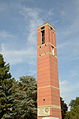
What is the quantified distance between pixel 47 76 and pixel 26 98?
33.5 feet

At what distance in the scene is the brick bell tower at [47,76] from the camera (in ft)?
85.1

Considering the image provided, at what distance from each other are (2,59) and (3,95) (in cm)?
577

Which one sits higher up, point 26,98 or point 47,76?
point 47,76

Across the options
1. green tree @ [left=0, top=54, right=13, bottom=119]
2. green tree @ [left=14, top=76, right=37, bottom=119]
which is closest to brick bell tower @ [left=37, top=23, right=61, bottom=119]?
green tree @ [left=0, top=54, right=13, bottom=119]

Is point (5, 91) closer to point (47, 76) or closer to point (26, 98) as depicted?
point (47, 76)

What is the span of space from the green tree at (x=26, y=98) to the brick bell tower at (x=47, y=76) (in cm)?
575

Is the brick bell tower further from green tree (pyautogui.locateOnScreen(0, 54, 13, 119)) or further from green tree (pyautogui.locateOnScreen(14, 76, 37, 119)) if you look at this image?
green tree (pyautogui.locateOnScreen(14, 76, 37, 119))

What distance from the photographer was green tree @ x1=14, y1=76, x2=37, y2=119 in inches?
1304

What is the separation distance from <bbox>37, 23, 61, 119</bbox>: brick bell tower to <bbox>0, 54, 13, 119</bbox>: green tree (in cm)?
464

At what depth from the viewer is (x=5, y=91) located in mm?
25531

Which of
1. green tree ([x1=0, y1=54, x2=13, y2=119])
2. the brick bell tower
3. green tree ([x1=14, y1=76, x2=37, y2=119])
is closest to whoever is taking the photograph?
green tree ([x1=0, y1=54, x2=13, y2=119])

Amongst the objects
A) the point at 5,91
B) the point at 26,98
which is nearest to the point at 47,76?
the point at 5,91

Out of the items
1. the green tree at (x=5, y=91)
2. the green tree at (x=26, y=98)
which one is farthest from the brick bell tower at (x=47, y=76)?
the green tree at (x=26, y=98)

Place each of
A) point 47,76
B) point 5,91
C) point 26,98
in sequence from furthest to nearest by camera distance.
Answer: point 26,98 → point 47,76 → point 5,91
